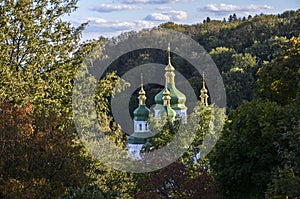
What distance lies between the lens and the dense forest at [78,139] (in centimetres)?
1112

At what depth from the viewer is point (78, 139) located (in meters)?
15.7

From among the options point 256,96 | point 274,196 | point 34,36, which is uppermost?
point 34,36

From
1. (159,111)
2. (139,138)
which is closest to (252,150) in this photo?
(139,138)

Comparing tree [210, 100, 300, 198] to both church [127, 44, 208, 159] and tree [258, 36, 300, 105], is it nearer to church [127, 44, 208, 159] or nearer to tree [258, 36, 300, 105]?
tree [258, 36, 300, 105]

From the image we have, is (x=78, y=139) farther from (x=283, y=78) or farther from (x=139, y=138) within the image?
(x=139, y=138)

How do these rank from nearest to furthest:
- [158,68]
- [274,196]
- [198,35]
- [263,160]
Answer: [274,196] → [263,160] → [158,68] → [198,35]

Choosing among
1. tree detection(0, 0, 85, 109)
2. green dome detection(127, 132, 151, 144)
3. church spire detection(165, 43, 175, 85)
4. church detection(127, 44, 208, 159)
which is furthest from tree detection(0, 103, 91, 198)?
church spire detection(165, 43, 175, 85)

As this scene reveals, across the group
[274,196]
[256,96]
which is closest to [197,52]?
[256,96]

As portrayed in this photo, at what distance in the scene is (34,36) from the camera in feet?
50.9

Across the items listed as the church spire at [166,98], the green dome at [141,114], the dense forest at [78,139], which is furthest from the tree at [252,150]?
the church spire at [166,98]

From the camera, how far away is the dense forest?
36.5 feet

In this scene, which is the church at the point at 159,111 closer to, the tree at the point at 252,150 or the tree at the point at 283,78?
the tree at the point at 283,78

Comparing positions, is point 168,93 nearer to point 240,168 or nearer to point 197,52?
point 240,168

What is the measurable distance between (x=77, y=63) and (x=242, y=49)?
37247mm
